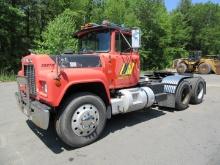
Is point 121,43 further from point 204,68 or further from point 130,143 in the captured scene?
point 204,68

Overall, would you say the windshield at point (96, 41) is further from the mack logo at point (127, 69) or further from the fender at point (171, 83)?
the fender at point (171, 83)

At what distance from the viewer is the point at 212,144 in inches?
206

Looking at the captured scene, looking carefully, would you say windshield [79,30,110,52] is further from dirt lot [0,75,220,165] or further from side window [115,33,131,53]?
dirt lot [0,75,220,165]

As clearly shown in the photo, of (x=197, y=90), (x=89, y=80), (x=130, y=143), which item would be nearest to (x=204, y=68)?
(x=197, y=90)

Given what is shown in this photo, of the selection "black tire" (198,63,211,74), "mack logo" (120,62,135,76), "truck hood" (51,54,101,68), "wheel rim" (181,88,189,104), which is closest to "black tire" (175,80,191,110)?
"wheel rim" (181,88,189,104)

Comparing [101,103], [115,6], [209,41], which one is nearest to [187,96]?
[101,103]

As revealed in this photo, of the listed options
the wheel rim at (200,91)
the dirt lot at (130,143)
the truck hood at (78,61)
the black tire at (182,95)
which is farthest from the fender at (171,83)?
the truck hood at (78,61)

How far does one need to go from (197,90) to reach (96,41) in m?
4.47

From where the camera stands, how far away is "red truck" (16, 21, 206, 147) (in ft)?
16.1

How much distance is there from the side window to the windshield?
0.22 m

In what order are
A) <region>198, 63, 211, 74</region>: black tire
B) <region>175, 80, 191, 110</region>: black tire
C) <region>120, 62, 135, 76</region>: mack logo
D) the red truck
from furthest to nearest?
<region>198, 63, 211, 74</region>: black tire < <region>175, 80, 191, 110</region>: black tire < <region>120, 62, 135, 76</region>: mack logo < the red truck

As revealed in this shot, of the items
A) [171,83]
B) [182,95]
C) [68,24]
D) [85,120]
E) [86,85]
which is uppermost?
[68,24]

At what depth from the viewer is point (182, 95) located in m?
8.41

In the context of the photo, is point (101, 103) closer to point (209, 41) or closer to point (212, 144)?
point (212, 144)
